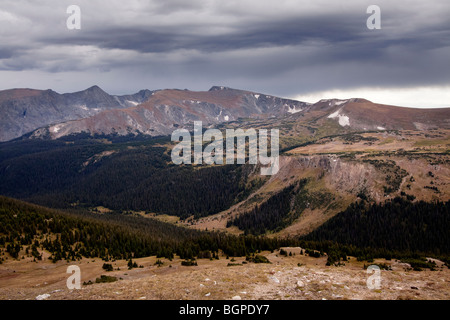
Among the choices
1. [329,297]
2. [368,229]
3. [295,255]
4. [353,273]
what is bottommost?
[368,229]

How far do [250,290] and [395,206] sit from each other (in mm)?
139907

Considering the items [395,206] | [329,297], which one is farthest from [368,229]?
[329,297]

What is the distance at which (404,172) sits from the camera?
17538 centimetres

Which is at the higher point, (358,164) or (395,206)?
(358,164)

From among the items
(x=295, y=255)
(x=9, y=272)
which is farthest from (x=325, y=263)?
(x=9, y=272)

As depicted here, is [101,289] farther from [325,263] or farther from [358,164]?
[358,164]

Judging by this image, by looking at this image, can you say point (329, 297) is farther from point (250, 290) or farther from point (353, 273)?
point (353, 273)

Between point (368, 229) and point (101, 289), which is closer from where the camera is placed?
point (101, 289)

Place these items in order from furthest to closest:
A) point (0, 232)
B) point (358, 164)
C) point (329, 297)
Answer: point (358, 164), point (0, 232), point (329, 297)

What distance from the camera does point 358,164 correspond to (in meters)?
195

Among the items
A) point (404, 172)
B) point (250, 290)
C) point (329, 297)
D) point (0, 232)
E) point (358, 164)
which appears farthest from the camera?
point (358, 164)
